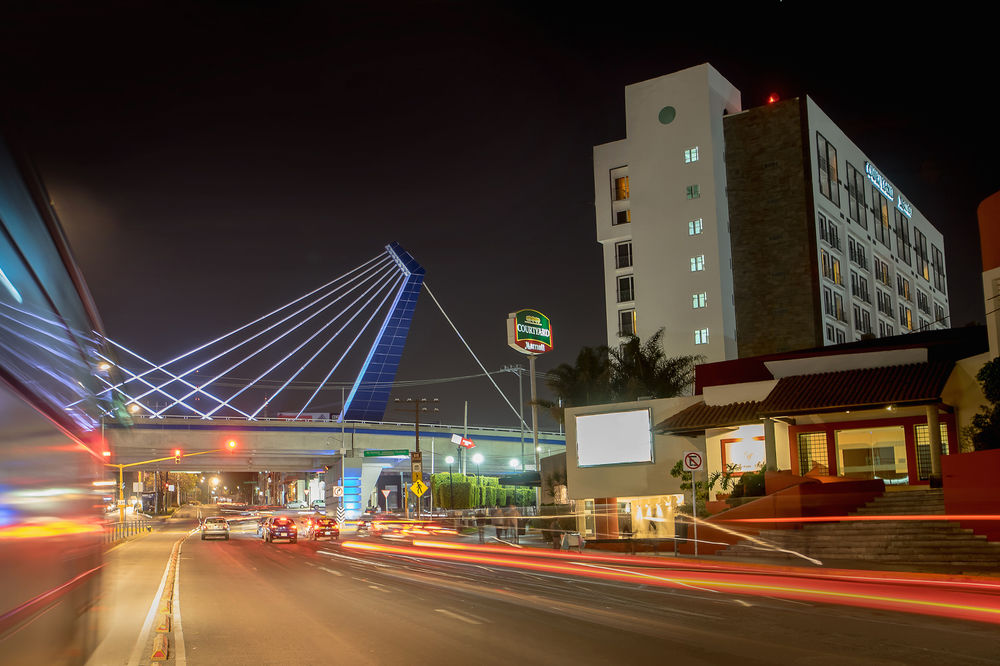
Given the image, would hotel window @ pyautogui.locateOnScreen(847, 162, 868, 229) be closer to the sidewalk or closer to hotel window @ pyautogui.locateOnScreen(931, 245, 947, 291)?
hotel window @ pyautogui.locateOnScreen(931, 245, 947, 291)

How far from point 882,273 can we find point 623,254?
25.8 m

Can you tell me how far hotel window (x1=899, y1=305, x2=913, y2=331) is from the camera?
296 feet

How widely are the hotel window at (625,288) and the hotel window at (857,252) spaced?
714 inches

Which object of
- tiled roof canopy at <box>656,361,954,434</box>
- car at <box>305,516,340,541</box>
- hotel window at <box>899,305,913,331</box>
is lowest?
car at <box>305,516,340,541</box>

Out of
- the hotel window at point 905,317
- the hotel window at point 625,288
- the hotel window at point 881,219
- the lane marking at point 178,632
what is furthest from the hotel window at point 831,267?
the lane marking at point 178,632

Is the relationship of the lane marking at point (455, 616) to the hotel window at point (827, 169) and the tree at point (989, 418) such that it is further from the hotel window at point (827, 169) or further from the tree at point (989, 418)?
the hotel window at point (827, 169)

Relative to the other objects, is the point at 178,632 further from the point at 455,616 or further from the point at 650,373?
the point at 650,373

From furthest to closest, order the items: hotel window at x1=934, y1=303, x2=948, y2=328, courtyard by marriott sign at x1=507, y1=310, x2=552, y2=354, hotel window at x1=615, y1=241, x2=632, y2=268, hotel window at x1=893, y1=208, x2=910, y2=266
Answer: hotel window at x1=934, y1=303, x2=948, y2=328
hotel window at x1=893, y1=208, x2=910, y2=266
hotel window at x1=615, y1=241, x2=632, y2=268
courtyard by marriott sign at x1=507, y1=310, x2=552, y2=354

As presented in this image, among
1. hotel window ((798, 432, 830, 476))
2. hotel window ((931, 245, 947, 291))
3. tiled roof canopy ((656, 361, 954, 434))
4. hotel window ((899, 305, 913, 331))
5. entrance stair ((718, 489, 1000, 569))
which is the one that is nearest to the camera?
entrance stair ((718, 489, 1000, 569))

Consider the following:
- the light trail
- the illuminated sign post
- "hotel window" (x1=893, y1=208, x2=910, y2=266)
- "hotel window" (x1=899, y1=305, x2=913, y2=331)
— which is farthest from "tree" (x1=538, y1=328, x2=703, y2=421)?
"hotel window" (x1=893, y1=208, x2=910, y2=266)

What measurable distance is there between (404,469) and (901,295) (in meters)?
53.6

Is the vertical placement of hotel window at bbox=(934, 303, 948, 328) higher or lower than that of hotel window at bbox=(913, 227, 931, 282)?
lower

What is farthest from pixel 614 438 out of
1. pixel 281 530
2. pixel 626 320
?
pixel 626 320

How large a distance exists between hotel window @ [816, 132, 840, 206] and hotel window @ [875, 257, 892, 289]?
11373 mm
